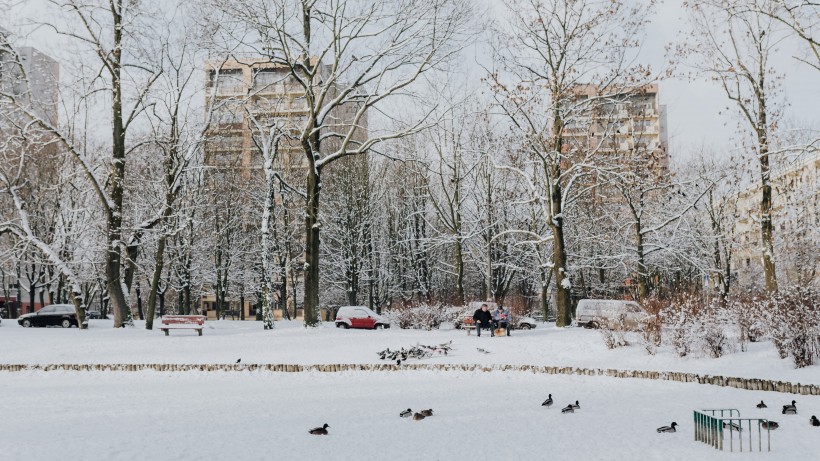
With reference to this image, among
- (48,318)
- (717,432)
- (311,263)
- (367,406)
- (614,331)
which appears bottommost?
(367,406)

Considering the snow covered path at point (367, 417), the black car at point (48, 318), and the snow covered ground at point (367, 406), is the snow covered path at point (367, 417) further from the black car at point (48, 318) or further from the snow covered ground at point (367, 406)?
the black car at point (48, 318)

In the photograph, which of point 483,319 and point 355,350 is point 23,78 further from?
point 483,319

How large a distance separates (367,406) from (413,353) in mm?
5828

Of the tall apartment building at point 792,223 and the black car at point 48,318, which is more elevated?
the tall apartment building at point 792,223

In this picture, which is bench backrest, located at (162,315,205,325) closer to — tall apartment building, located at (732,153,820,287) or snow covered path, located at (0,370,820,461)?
snow covered path, located at (0,370,820,461)

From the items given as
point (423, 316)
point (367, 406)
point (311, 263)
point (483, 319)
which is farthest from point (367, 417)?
point (423, 316)

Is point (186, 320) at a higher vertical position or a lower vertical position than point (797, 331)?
lower

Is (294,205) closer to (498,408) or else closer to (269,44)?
(269,44)

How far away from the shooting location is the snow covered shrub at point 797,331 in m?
14.1

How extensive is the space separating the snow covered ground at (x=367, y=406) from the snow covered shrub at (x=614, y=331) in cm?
33

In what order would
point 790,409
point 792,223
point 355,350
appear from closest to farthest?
1. point 790,409
2. point 355,350
3. point 792,223

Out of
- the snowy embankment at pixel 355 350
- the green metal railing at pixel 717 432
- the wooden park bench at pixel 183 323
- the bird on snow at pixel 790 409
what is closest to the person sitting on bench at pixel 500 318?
the snowy embankment at pixel 355 350

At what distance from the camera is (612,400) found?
40.1ft

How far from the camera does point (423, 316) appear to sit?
1057 inches
